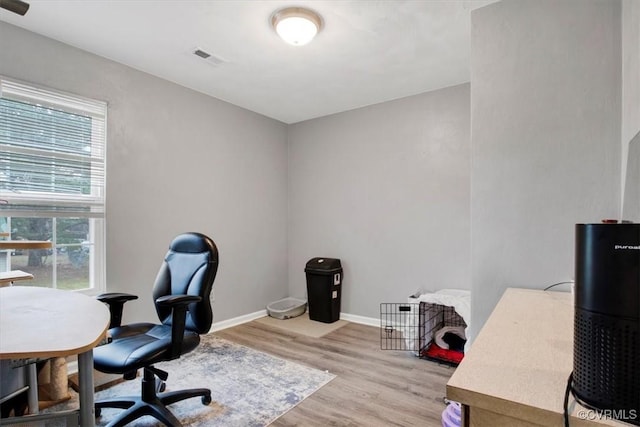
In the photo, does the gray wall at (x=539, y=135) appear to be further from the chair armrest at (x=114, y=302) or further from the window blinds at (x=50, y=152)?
the window blinds at (x=50, y=152)

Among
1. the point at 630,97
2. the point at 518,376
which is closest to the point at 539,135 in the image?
the point at 630,97

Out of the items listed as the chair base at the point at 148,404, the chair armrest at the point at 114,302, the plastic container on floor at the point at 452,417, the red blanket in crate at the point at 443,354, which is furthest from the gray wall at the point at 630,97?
the chair armrest at the point at 114,302

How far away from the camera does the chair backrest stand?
192 cm

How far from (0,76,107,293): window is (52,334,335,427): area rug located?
0.97m

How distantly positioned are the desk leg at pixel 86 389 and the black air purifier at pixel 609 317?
135cm

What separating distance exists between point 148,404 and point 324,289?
2177 mm

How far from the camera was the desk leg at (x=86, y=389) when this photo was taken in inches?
42.1

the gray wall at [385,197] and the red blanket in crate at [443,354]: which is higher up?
the gray wall at [385,197]

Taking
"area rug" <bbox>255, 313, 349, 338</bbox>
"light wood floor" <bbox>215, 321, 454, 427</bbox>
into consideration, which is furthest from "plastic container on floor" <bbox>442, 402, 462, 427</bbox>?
"area rug" <bbox>255, 313, 349, 338</bbox>

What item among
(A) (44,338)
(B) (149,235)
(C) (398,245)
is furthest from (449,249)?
(A) (44,338)

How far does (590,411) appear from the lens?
585 millimetres

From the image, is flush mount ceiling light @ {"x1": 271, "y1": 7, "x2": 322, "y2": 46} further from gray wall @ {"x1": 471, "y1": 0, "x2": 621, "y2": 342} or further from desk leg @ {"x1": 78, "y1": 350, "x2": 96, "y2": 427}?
desk leg @ {"x1": 78, "y1": 350, "x2": 96, "y2": 427}

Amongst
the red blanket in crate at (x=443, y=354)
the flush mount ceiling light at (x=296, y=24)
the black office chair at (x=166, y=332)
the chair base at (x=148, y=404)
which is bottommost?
the red blanket in crate at (x=443, y=354)

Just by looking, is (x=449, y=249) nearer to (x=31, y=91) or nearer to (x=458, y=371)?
(x=458, y=371)
